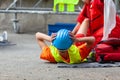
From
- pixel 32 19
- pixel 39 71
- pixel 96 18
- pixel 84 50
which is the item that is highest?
pixel 96 18

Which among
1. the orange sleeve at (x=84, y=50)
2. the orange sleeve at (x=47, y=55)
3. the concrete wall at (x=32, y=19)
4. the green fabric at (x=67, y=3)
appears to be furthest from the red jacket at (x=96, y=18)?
the concrete wall at (x=32, y=19)

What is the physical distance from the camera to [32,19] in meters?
10.5

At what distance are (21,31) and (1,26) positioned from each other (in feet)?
1.82

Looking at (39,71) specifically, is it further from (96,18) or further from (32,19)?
(32,19)

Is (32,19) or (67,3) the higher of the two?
(67,3)

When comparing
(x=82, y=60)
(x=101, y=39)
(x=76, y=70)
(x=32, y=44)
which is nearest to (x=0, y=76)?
(x=76, y=70)

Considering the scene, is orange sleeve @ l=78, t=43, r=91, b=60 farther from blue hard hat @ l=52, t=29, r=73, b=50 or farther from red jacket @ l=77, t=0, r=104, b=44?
red jacket @ l=77, t=0, r=104, b=44

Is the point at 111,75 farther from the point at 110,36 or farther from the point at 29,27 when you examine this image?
the point at 29,27

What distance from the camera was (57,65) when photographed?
5188 mm

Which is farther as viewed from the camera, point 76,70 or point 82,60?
point 82,60

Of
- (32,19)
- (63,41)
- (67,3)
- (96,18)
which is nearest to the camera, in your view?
(63,41)

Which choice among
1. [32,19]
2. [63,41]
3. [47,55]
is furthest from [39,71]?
[32,19]

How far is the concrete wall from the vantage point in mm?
10258

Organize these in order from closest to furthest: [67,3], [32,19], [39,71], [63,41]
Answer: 1. [39,71]
2. [63,41]
3. [67,3]
4. [32,19]
